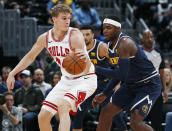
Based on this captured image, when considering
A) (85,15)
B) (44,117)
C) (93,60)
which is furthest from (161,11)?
(44,117)

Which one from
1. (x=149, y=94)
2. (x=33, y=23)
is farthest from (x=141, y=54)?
(x=33, y=23)

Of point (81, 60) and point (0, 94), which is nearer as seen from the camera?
point (81, 60)

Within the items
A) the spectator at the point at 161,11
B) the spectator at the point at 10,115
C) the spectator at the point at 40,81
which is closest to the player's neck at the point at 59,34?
the spectator at the point at 10,115

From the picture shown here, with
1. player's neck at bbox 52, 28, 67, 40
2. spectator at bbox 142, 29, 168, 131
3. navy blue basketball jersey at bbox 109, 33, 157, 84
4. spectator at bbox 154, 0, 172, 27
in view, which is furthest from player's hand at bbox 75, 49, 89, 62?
spectator at bbox 154, 0, 172, 27

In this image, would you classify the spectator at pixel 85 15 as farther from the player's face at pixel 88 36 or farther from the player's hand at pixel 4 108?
the player's face at pixel 88 36

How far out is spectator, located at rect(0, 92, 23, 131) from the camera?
9.11 meters

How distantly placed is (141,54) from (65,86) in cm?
127

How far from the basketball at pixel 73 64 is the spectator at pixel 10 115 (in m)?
3.10

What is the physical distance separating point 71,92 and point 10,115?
3251 mm

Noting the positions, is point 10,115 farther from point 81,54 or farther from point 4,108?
point 81,54

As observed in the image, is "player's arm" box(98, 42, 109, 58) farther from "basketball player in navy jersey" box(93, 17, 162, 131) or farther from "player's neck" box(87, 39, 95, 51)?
"basketball player in navy jersey" box(93, 17, 162, 131)

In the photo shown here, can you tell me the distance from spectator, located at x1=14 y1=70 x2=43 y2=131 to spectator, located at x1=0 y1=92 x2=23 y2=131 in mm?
282

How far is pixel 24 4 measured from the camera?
47.1 feet

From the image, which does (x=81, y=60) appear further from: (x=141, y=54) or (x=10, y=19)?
(x=10, y=19)
